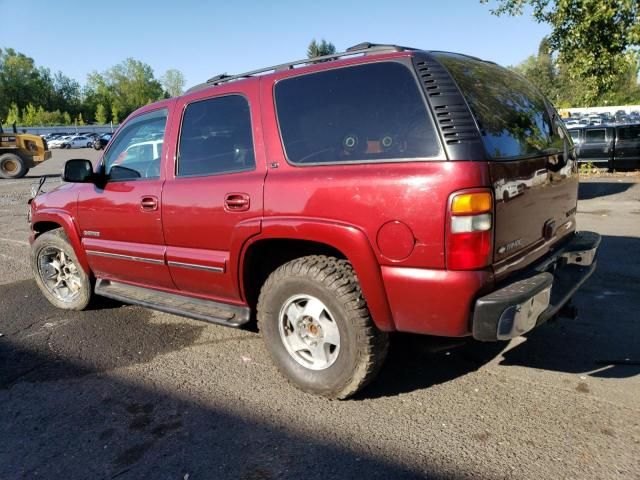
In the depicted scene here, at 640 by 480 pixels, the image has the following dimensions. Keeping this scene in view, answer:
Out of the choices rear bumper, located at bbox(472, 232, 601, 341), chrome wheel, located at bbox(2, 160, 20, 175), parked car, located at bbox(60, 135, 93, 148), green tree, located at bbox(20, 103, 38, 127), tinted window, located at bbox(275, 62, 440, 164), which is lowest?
rear bumper, located at bbox(472, 232, 601, 341)

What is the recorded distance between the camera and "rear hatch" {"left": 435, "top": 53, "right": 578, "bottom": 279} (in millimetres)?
2557

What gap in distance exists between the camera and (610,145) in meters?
15.9

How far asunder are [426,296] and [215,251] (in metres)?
1.53

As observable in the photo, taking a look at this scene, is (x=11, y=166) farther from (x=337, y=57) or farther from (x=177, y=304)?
(x=337, y=57)

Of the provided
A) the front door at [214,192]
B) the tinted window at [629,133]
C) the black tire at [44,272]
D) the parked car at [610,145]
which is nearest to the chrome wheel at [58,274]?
the black tire at [44,272]

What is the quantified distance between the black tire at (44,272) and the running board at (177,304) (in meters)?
0.26

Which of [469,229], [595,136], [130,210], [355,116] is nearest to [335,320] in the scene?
[469,229]

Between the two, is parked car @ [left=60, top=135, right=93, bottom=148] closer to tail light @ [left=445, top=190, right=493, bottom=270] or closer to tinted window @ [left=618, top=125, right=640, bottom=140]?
tinted window @ [left=618, top=125, right=640, bottom=140]

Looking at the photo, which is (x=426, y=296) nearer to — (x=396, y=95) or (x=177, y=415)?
(x=396, y=95)

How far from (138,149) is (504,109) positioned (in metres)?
2.87

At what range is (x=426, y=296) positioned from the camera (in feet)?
8.25

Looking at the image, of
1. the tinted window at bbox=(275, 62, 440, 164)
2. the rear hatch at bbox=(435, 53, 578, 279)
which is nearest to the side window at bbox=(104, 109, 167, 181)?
the tinted window at bbox=(275, 62, 440, 164)

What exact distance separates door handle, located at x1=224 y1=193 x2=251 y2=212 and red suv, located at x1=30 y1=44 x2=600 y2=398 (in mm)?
12

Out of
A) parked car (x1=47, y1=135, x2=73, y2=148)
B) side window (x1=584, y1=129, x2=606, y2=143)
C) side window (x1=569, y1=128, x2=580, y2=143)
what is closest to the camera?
side window (x1=584, y1=129, x2=606, y2=143)
